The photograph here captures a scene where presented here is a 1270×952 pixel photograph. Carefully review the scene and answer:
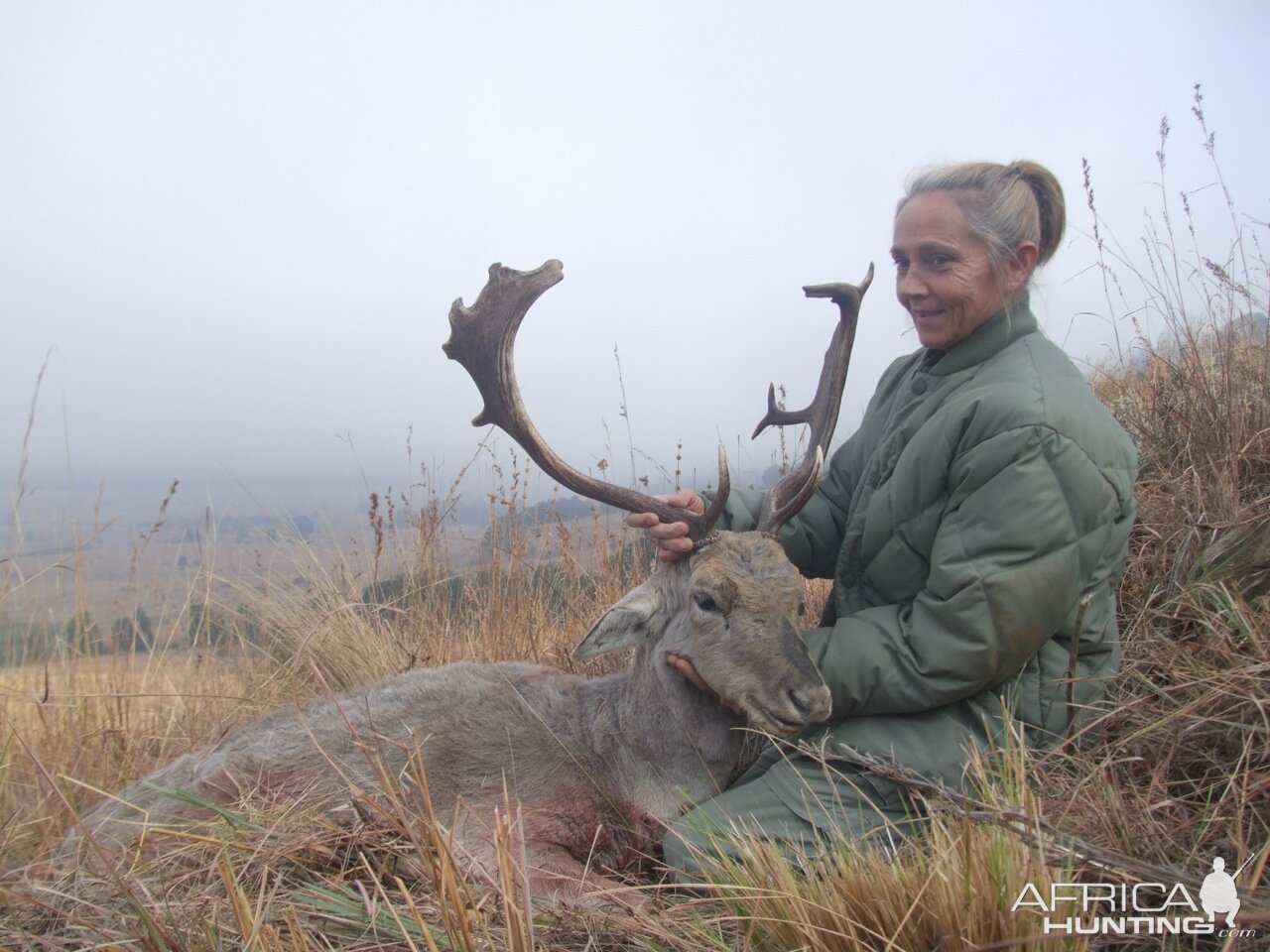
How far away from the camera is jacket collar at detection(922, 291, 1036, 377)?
3691 millimetres

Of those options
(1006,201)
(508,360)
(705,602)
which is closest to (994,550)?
(705,602)

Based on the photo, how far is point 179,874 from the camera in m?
2.83

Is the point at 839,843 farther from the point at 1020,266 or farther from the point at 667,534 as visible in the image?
the point at 1020,266

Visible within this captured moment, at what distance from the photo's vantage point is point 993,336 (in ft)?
12.1

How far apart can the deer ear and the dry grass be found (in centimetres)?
95

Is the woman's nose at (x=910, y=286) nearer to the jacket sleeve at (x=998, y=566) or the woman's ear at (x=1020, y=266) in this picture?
the woman's ear at (x=1020, y=266)

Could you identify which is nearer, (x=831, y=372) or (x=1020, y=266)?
(x=1020, y=266)

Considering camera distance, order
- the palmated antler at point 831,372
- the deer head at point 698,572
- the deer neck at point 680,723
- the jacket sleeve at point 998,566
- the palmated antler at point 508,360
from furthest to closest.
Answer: the palmated antler at point 831,372
the palmated antler at point 508,360
the deer neck at point 680,723
the deer head at point 698,572
the jacket sleeve at point 998,566

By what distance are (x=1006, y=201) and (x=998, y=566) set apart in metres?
1.59

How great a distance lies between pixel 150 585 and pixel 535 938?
208 inches

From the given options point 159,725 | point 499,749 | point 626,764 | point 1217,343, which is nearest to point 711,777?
point 626,764

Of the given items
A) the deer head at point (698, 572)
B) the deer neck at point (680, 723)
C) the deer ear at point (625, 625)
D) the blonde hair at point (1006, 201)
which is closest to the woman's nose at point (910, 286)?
the blonde hair at point (1006, 201)

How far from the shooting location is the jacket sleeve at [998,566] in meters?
3.08

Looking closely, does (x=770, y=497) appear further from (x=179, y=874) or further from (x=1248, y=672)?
(x=179, y=874)
